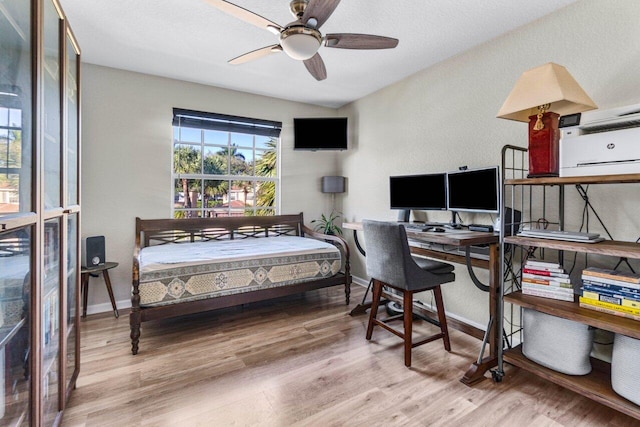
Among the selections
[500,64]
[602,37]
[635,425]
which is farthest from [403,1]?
[635,425]

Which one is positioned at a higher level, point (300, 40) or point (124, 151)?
point (300, 40)

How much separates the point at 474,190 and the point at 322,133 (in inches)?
81.2

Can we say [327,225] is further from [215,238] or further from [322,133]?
[215,238]

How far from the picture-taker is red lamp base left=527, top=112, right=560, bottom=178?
1.64 meters

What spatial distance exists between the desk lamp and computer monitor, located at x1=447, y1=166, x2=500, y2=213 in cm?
43

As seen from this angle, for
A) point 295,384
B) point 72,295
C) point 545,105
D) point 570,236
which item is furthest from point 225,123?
point 570,236

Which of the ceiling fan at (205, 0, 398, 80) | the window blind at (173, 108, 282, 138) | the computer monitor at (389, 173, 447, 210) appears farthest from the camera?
the window blind at (173, 108, 282, 138)

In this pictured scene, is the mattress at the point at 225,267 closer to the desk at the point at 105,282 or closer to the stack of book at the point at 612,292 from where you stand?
the desk at the point at 105,282

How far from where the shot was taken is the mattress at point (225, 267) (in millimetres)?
2314

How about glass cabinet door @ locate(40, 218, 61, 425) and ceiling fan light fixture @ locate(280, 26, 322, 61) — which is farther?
ceiling fan light fixture @ locate(280, 26, 322, 61)

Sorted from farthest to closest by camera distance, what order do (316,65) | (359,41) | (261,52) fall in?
(316,65) < (261,52) < (359,41)

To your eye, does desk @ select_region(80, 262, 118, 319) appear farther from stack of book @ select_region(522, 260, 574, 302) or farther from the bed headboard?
stack of book @ select_region(522, 260, 574, 302)

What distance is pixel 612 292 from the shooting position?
1533mm

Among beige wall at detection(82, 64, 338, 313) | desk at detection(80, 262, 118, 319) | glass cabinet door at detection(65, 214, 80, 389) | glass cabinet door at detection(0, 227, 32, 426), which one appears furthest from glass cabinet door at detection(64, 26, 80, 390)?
beige wall at detection(82, 64, 338, 313)
